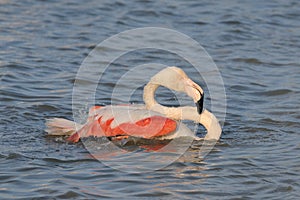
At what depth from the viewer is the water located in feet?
18.9

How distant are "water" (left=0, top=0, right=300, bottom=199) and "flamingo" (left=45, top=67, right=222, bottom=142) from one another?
0.52ft

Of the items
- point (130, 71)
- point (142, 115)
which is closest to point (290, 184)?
point (142, 115)

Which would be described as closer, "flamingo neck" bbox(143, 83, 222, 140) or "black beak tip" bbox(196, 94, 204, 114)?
"black beak tip" bbox(196, 94, 204, 114)

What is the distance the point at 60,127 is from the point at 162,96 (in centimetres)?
188

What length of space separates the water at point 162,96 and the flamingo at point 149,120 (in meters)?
0.16

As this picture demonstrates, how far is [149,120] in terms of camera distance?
6621 millimetres

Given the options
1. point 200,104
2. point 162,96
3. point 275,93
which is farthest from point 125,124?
point 275,93

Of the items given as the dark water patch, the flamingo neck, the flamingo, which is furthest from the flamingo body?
the dark water patch

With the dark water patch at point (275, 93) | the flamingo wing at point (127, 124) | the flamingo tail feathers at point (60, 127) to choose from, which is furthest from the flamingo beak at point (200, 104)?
the dark water patch at point (275, 93)

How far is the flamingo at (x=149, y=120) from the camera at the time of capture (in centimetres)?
664

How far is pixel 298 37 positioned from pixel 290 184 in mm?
5599

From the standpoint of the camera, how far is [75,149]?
6629 mm

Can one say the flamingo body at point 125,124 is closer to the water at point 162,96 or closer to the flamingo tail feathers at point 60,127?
the flamingo tail feathers at point 60,127

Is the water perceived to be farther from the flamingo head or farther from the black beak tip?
the flamingo head
